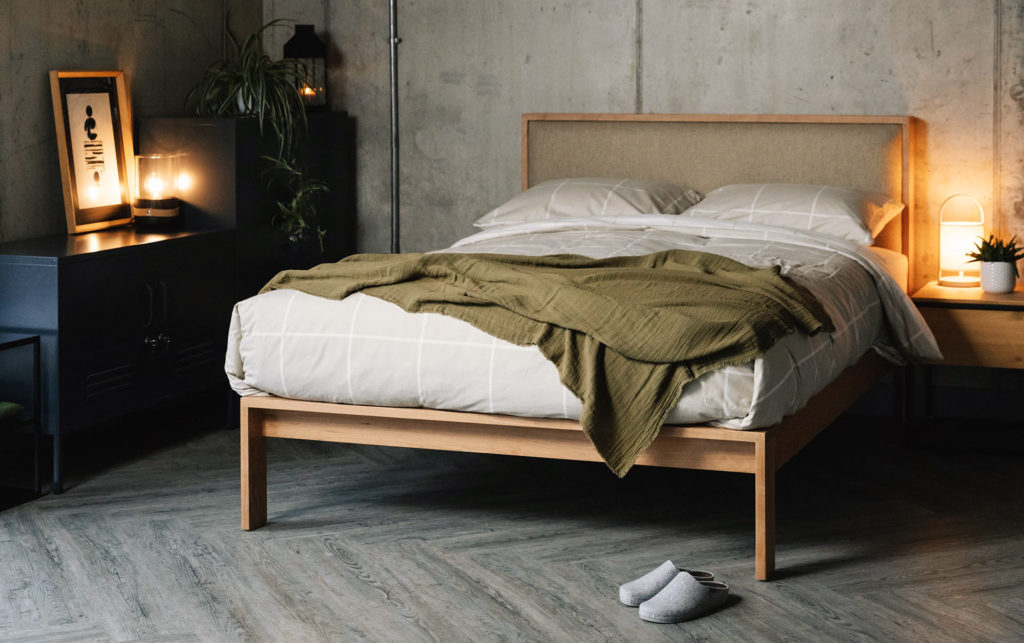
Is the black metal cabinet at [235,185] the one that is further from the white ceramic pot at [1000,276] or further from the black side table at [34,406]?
the white ceramic pot at [1000,276]

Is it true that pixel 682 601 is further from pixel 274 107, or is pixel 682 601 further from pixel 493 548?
pixel 274 107

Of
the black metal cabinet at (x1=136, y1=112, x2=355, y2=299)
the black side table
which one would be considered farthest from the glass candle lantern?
the black side table

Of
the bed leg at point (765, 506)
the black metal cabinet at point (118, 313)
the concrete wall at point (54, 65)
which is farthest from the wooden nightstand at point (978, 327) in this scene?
the concrete wall at point (54, 65)

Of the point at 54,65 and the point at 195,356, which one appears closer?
the point at 54,65

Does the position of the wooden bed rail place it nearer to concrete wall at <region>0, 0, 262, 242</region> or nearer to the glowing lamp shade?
the glowing lamp shade

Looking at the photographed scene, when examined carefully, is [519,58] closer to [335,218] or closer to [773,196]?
[335,218]

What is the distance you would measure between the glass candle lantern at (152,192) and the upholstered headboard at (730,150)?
1.50 meters

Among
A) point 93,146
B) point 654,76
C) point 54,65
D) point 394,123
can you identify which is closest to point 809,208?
point 654,76

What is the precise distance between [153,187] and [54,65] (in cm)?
53

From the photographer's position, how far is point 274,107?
4.62 meters

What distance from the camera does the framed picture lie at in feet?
13.5

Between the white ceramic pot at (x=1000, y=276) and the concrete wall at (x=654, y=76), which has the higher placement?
the concrete wall at (x=654, y=76)

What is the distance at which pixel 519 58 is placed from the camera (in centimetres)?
509

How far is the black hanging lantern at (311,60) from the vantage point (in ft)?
17.0
